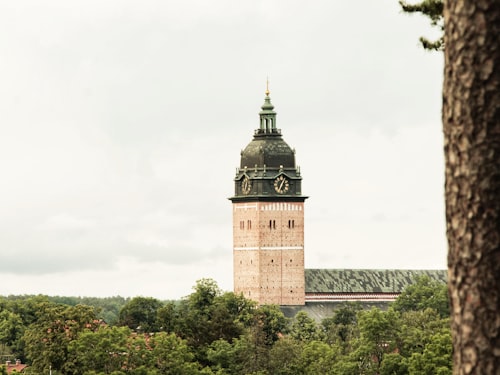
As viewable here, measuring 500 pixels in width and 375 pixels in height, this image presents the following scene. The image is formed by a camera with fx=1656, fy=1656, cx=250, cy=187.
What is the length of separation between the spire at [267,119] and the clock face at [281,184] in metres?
4.90

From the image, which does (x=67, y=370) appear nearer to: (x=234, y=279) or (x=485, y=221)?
(x=485, y=221)

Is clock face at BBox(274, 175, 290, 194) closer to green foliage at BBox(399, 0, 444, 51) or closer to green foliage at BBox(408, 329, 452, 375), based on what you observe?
green foliage at BBox(408, 329, 452, 375)

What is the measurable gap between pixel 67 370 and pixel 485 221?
62.0 meters

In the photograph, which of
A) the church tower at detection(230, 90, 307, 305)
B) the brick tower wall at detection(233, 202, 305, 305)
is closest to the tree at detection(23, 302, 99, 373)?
the brick tower wall at detection(233, 202, 305, 305)

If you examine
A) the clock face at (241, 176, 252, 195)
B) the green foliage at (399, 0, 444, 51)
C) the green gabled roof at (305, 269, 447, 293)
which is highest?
the clock face at (241, 176, 252, 195)

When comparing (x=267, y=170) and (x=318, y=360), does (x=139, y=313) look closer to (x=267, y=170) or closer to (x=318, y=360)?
(x=318, y=360)

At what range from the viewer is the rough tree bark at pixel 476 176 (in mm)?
10555

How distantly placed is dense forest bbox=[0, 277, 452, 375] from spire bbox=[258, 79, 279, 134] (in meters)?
36.5

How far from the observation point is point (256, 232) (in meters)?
144

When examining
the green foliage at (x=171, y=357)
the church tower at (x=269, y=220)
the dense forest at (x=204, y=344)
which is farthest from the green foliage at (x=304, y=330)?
the green foliage at (x=171, y=357)

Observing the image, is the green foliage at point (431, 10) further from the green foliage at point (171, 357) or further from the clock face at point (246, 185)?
the clock face at point (246, 185)

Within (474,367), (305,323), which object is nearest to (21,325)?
(305,323)

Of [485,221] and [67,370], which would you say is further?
[67,370]

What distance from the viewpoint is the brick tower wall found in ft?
465
